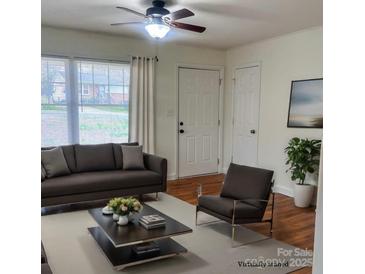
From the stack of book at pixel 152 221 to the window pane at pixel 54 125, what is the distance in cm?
259

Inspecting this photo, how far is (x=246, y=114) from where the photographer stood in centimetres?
575

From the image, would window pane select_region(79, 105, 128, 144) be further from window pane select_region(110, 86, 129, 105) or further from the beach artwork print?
the beach artwork print

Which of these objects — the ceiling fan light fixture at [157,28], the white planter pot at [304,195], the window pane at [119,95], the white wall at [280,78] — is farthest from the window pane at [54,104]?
the white planter pot at [304,195]

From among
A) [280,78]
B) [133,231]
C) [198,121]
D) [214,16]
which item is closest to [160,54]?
[198,121]

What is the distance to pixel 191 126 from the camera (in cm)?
602

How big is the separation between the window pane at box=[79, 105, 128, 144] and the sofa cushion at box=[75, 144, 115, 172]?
0.46 m

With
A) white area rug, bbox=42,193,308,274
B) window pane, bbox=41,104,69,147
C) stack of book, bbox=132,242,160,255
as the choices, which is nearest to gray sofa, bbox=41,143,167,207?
white area rug, bbox=42,193,308,274

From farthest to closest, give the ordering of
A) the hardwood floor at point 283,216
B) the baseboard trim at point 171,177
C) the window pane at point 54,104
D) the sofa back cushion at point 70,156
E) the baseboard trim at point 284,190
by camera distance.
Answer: the baseboard trim at point 171,177, the baseboard trim at point 284,190, the window pane at point 54,104, the sofa back cushion at point 70,156, the hardwood floor at point 283,216

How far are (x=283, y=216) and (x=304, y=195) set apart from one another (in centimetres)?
56

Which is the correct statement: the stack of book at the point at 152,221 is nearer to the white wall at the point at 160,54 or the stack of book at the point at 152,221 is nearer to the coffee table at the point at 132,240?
the coffee table at the point at 132,240

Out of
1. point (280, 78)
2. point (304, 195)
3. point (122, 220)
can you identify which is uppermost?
point (280, 78)

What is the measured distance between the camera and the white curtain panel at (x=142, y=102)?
17.3 ft

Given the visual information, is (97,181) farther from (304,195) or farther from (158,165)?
(304,195)
